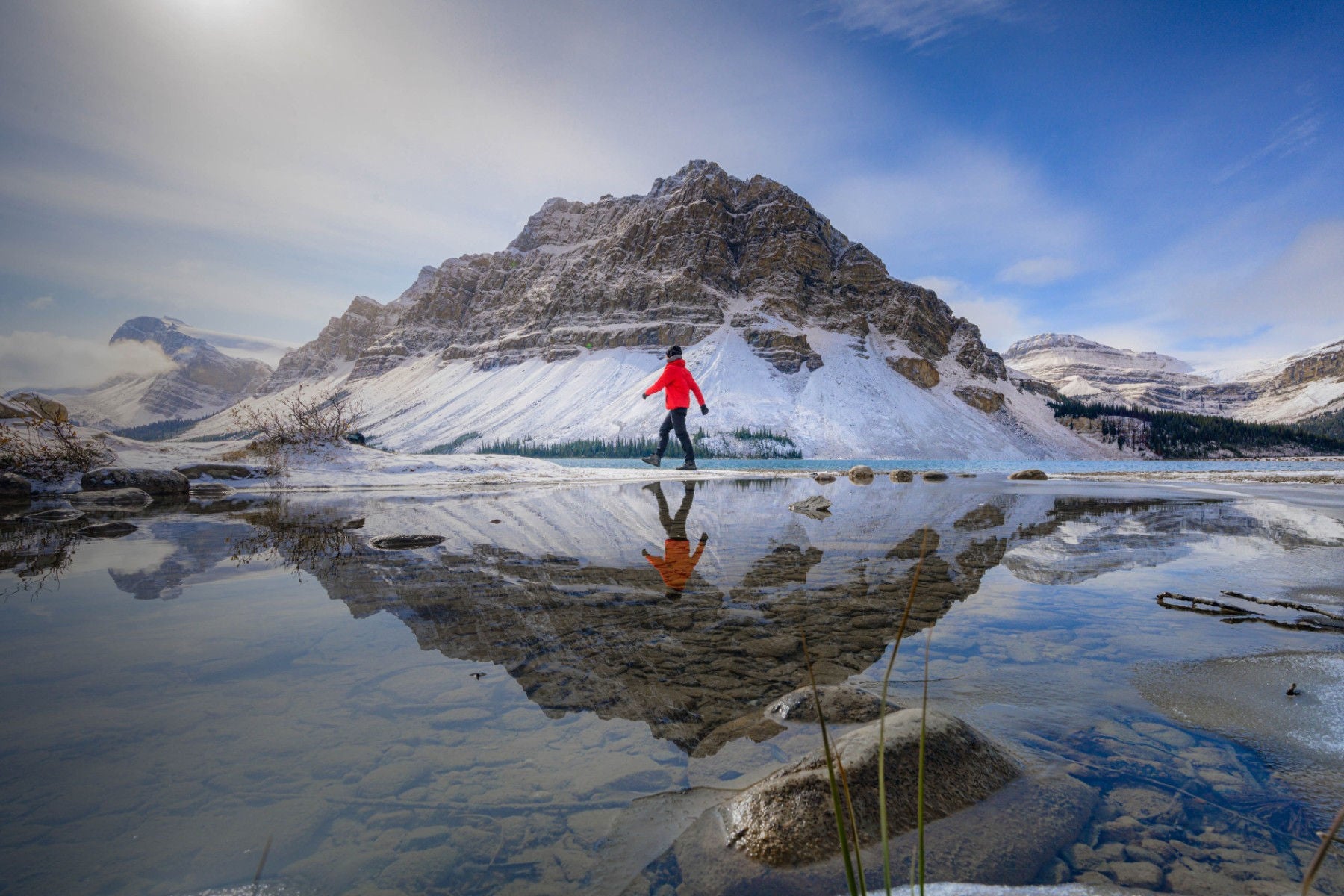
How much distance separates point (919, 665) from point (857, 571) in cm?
259

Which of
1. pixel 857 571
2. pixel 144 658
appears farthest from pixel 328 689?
pixel 857 571

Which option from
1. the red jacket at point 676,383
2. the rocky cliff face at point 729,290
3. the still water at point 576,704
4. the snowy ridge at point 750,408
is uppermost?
the rocky cliff face at point 729,290

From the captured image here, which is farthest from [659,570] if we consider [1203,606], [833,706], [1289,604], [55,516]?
[55,516]

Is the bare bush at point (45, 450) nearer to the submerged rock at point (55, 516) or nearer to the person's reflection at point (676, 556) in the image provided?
the submerged rock at point (55, 516)

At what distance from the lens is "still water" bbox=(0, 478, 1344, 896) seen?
2039mm

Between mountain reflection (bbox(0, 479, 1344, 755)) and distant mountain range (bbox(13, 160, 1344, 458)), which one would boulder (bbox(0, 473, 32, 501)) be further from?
distant mountain range (bbox(13, 160, 1344, 458))

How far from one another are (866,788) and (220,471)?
70.3 ft

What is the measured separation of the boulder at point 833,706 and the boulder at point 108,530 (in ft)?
32.8

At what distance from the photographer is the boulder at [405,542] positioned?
7453 mm

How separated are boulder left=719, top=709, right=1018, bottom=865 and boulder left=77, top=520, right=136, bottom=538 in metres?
10.3

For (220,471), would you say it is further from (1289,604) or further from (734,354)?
(734,354)

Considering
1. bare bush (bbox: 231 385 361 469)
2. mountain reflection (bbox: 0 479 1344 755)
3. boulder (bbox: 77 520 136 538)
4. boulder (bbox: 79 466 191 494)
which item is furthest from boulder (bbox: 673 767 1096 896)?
bare bush (bbox: 231 385 361 469)

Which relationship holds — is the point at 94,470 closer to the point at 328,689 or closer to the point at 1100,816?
the point at 328,689

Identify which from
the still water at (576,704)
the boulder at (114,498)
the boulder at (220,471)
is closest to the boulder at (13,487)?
the boulder at (114,498)
